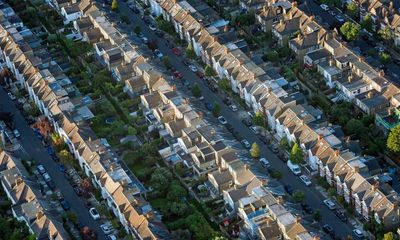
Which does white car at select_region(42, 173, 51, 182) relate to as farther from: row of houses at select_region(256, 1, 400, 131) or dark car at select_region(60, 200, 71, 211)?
row of houses at select_region(256, 1, 400, 131)

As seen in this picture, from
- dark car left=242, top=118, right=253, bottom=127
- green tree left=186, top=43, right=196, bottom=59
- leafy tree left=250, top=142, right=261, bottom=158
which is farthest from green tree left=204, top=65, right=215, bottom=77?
leafy tree left=250, top=142, right=261, bottom=158

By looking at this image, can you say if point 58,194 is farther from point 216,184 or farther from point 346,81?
point 346,81

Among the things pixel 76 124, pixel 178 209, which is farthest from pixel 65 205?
pixel 178 209

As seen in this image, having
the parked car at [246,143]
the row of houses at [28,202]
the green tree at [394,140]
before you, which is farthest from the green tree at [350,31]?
the row of houses at [28,202]

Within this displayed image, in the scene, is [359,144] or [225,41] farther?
[225,41]

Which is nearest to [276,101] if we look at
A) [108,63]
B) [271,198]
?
[271,198]

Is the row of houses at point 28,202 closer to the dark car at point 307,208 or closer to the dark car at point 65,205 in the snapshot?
the dark car at point 65,205
